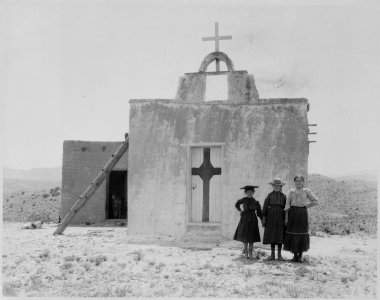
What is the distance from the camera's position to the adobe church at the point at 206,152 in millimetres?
11023

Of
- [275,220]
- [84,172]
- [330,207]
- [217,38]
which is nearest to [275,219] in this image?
[275,220]

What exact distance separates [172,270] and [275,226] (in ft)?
7.38

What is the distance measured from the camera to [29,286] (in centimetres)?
713

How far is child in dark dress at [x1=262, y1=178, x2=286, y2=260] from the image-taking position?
8.90 m

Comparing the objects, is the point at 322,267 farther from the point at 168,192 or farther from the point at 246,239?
the point at 168,192

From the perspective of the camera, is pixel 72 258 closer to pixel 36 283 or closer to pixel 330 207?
pixel 36 283

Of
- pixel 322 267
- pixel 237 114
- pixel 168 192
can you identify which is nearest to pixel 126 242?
pixel 168 192

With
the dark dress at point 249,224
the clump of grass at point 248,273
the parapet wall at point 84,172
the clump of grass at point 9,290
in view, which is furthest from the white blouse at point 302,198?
the parapet wall at point 84,172

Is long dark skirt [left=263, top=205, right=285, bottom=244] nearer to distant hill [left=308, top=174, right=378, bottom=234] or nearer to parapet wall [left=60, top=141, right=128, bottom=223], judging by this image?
distant hill [left=308, top=174, right=378, bottom=234]

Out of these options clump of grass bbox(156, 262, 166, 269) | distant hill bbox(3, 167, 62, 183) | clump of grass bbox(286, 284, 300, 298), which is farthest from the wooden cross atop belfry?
distant hill bbox(3, 167, 62, 183)

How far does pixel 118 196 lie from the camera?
20.0 metres

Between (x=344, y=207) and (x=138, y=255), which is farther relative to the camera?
(x=344, y=207)

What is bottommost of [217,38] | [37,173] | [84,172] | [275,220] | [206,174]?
[275,220]

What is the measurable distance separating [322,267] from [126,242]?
4.81m
